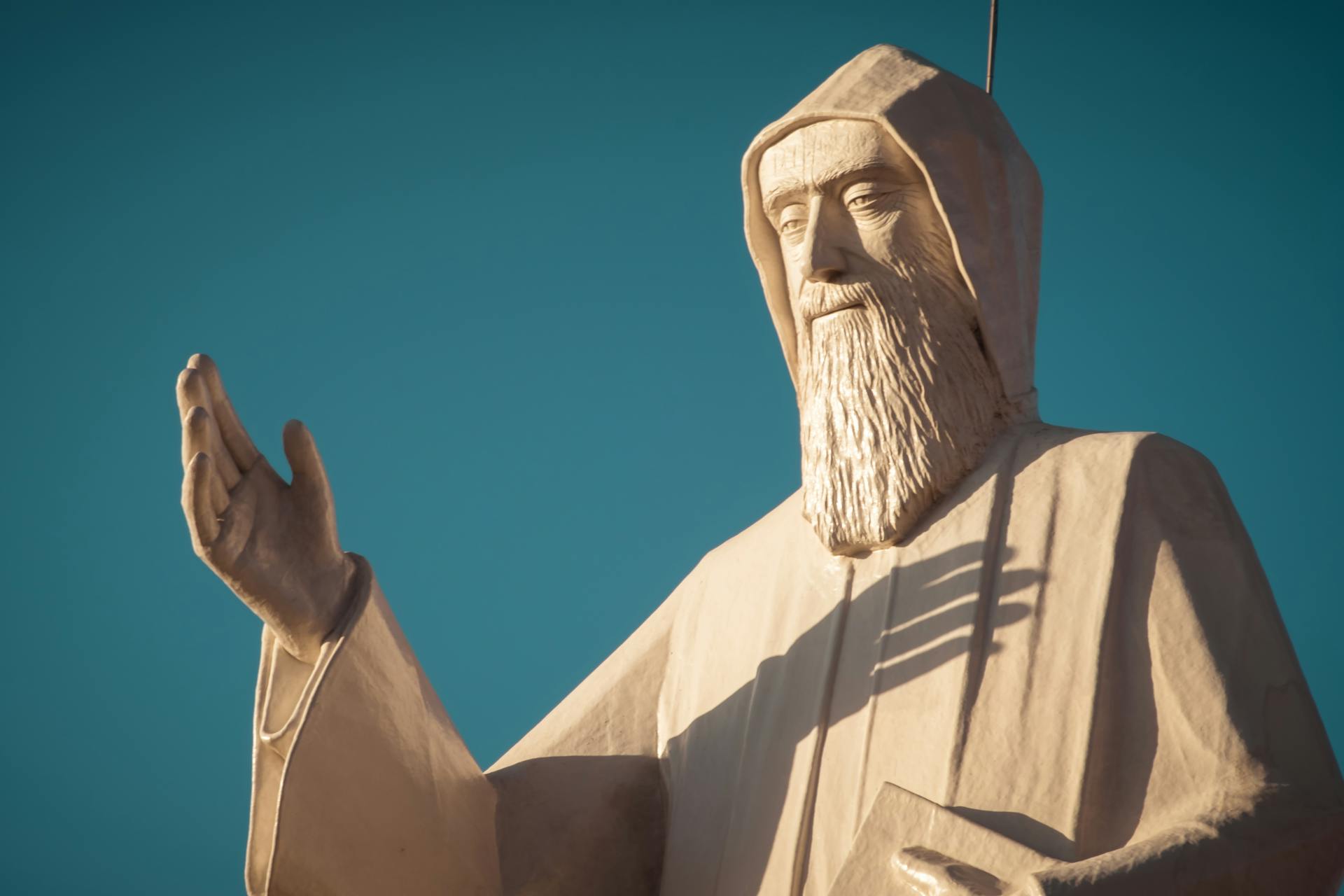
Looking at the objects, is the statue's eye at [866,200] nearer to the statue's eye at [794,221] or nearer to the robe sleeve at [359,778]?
the statue's eye at [794,221]

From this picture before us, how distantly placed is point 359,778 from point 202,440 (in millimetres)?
821

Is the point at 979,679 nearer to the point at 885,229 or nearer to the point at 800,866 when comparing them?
the point at 800,866

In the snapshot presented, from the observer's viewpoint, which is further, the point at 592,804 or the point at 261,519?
the point at 592,804

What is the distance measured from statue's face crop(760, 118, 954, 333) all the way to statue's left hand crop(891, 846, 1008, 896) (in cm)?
138

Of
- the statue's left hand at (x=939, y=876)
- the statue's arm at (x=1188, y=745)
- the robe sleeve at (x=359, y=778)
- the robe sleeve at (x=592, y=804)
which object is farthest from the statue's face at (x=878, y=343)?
the robe sleeve at (x=359, y=778)

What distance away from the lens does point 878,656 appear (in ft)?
14.8

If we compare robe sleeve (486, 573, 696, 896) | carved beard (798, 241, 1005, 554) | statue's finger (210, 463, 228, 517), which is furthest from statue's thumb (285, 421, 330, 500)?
carved beard (798, 241, 1005, 554)

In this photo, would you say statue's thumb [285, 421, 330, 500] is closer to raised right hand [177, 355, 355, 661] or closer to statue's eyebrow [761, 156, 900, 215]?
raised right hand [177, 355, 355, 661]

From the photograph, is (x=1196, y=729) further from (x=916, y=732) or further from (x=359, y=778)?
(x=359, y=778)

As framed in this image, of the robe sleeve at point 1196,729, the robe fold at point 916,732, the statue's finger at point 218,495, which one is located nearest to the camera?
the robe sleeve at point 1196,729

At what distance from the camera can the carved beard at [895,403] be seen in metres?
4.62

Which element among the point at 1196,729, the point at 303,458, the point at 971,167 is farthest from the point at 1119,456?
the point at 303,458

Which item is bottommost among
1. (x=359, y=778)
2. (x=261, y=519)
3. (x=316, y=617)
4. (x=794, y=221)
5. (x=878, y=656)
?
(x=359, y=778)

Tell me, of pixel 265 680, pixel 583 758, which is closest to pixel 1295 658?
pixel 583 758
